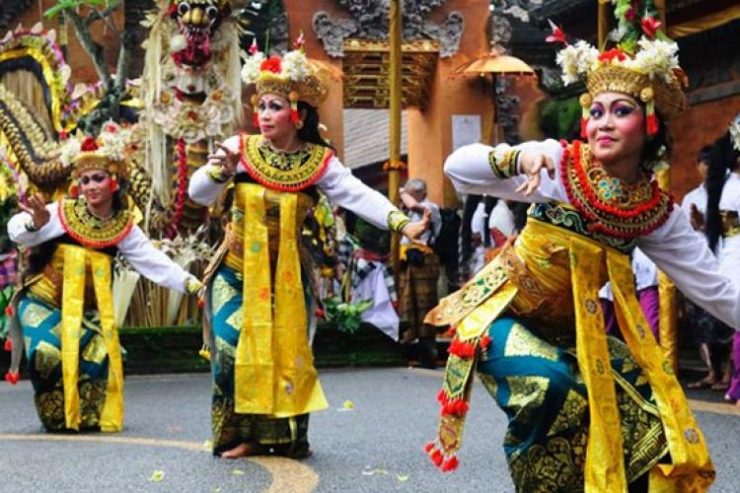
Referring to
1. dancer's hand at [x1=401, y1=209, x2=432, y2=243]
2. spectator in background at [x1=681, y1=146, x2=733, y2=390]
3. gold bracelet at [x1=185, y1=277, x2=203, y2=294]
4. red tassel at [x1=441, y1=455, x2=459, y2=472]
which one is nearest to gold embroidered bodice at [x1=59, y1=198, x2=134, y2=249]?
gold bracelet at [x1=185, y1=277, x2=203, y2=294]

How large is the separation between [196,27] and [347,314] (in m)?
2.92

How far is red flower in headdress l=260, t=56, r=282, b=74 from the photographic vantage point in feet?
24.0

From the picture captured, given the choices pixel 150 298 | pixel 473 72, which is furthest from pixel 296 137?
pixel 473 72

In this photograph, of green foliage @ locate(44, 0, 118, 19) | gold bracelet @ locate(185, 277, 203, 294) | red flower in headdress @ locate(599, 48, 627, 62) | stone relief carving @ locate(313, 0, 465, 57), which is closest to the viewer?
red flower in headdress @ locate(599, 48, 627, 62)

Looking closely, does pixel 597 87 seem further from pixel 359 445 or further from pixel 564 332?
pixel 359 445

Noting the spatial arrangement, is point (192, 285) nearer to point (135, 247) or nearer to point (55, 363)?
point (135, 247)

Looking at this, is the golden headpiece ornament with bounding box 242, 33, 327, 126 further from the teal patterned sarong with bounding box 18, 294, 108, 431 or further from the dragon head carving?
the dragon head carving

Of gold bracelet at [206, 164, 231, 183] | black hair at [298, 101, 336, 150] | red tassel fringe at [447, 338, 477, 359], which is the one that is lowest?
red tassel fringe at [447, 338, 477, 359]

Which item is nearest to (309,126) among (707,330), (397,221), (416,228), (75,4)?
(397,221)

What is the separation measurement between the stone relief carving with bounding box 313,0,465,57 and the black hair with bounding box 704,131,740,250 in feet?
35.7

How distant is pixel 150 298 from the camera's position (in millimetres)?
13336

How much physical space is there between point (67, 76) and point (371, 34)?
20.1 ft

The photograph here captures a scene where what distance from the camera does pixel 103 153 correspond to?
890 cm

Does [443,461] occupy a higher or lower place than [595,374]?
lower
